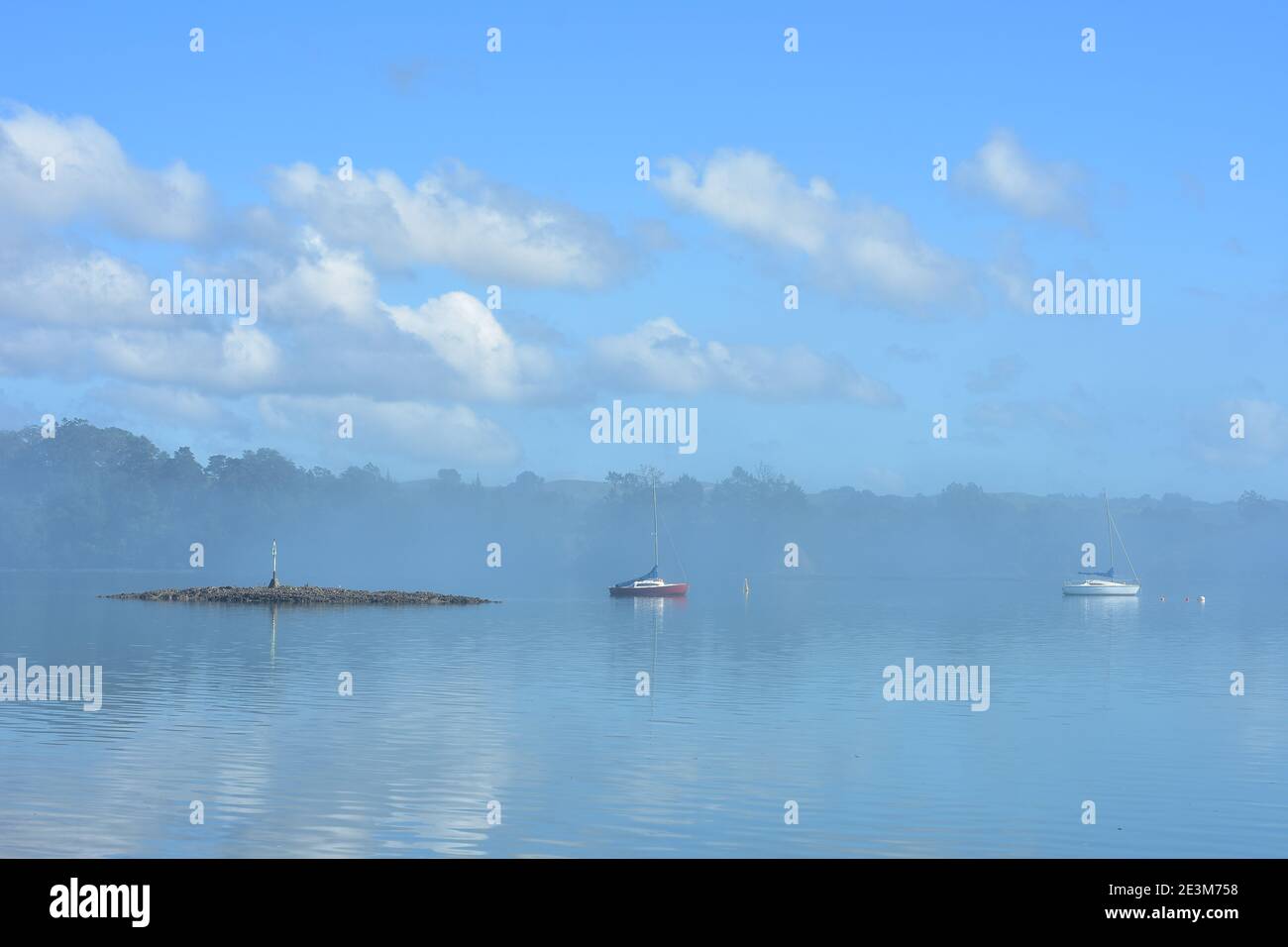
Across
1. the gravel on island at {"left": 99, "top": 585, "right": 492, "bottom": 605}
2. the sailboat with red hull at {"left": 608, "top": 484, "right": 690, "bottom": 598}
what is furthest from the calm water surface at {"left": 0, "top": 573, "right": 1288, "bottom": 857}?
the sailboat with red hull at {"left": 608, "top": 484, "right": 690, "bottom": 598}

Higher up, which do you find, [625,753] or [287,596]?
[287,596]

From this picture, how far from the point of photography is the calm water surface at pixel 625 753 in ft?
106

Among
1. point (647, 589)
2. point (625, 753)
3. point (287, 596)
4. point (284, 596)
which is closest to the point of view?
point (625, 753)

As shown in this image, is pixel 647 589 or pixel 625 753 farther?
pixel 647 589

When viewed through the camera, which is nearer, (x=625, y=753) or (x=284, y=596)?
(x=625, y=753)

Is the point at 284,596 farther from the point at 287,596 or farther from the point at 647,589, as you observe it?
the point at 647,589

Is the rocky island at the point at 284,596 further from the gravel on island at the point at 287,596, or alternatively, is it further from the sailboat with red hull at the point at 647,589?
the sailboat with red hull at the point at 647,589

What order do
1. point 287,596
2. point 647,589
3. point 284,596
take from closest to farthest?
point 284,596 < point 287,596 < point 647,589

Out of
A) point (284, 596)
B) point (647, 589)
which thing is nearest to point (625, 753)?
point (284, 596)

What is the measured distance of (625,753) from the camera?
44.5 meters

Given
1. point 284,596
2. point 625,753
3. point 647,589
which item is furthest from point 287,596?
point 625,753

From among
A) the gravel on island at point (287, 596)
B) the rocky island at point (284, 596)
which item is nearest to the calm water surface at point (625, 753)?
the rocky island at point (284, 596)
